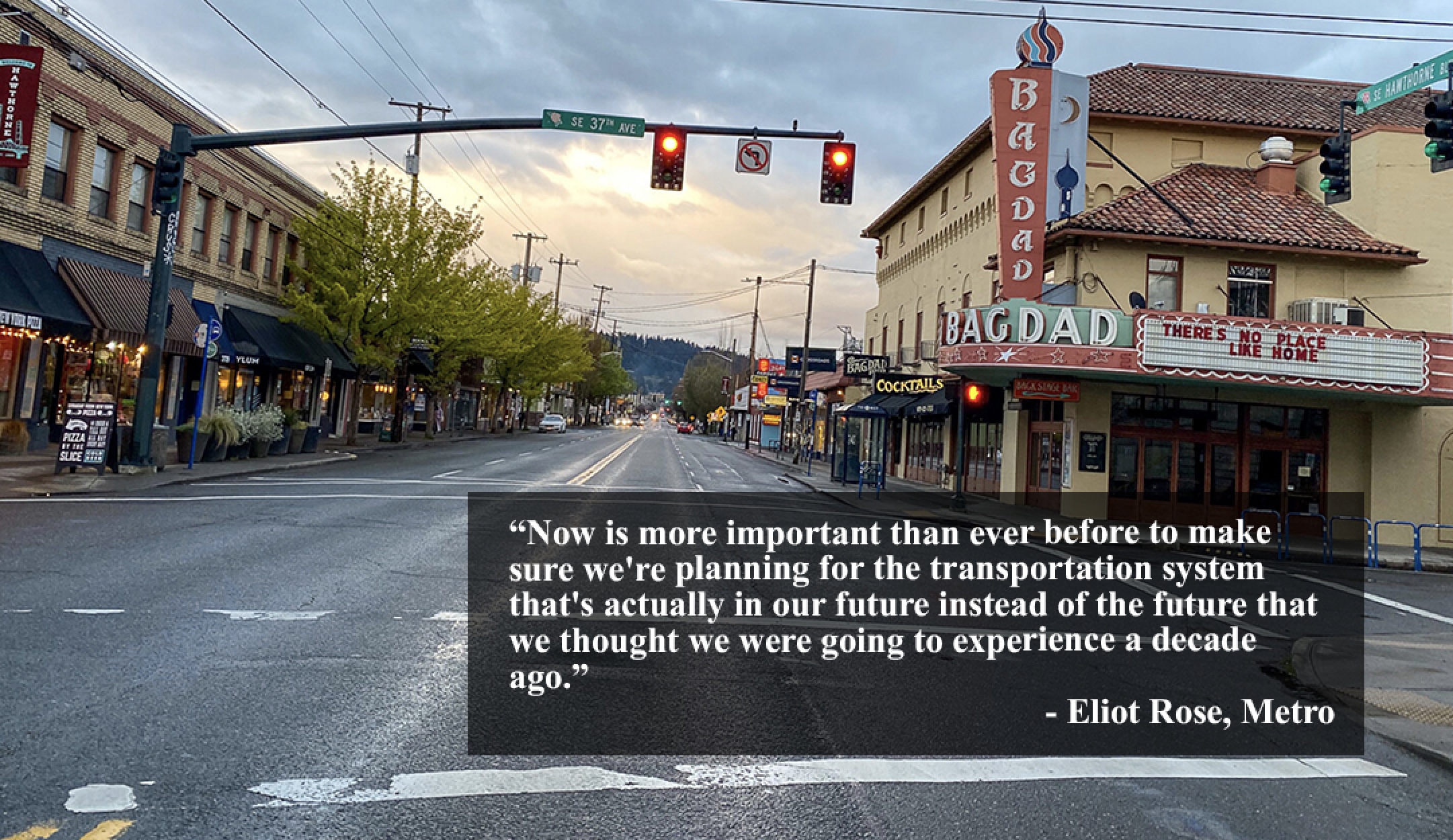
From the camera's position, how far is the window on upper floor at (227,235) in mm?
29406

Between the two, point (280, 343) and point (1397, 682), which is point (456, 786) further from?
point (280, 343)

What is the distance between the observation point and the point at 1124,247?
2178cm

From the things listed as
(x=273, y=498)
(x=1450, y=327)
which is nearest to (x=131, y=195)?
(x=273, y=498)

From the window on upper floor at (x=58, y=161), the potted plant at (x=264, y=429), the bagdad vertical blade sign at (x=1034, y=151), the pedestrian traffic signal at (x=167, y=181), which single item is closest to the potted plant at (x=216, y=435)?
the potted plant at (x=264, y=429)

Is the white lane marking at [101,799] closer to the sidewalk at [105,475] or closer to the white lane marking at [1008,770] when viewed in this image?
the white lane marking at [1008,770]

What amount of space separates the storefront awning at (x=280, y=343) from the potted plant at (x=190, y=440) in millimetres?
6722

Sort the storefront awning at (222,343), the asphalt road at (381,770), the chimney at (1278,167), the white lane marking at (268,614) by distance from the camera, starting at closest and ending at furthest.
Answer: the asphalt road at (381,770) → the white lane marking at (268,614) → the chimney at (1278,167) → the storefront awning at (222,343)

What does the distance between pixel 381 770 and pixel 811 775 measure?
7.00ft

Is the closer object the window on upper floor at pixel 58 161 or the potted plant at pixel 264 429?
the window on upper floor at pixel 58 161

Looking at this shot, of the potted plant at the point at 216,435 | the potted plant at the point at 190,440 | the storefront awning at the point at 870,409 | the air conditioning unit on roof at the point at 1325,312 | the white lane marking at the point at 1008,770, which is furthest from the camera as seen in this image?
the storefront awning at the point at 870,409

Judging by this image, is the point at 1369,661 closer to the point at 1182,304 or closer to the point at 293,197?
the point at 1182,304

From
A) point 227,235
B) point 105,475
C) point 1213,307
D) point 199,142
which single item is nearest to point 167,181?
point 199,142

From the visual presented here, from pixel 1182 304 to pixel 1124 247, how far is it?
1959 mm

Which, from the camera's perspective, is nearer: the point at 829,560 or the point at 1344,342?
the point at 829,560
